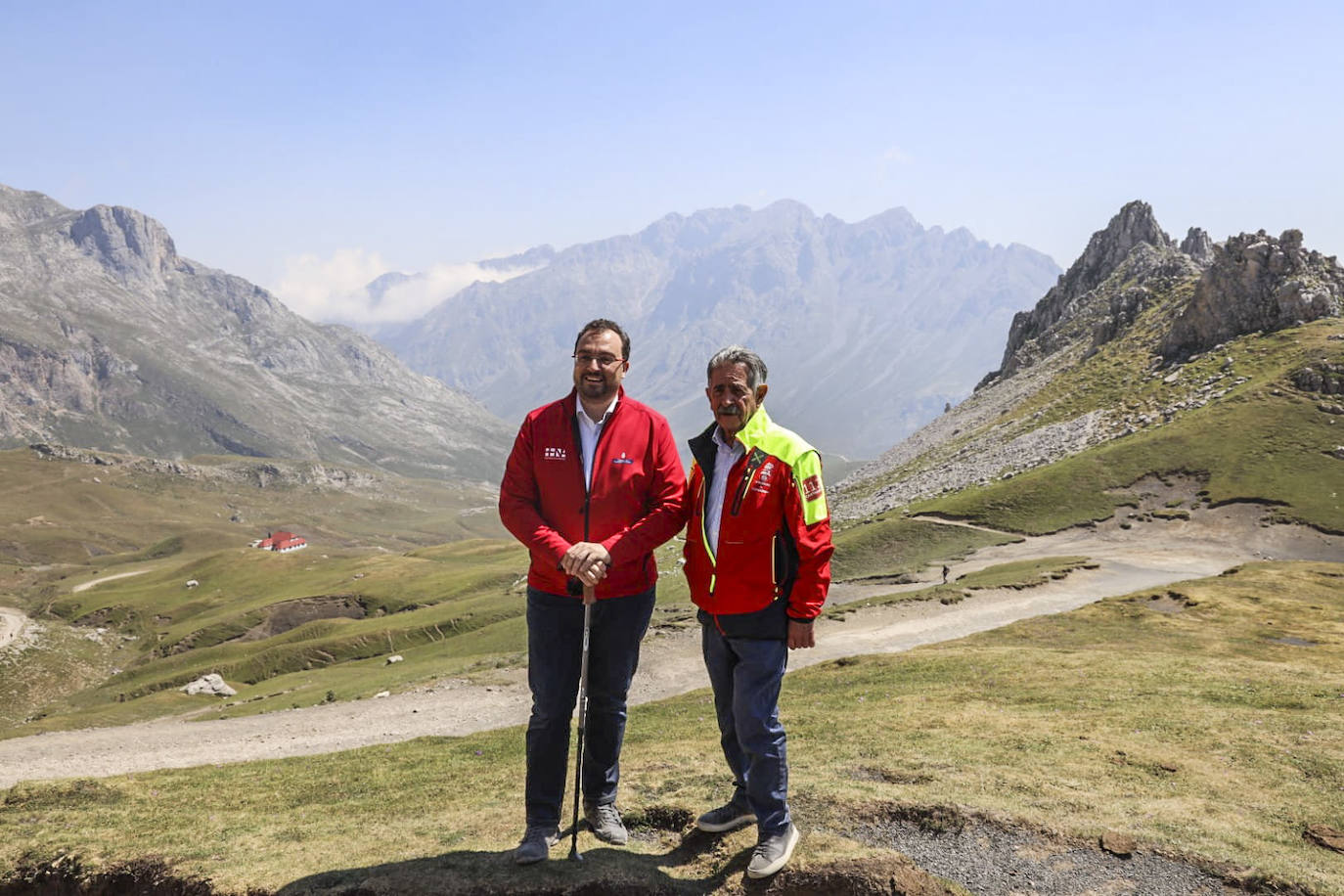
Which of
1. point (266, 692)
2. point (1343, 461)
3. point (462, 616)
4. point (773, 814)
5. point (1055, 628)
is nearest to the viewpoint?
point (773, 814)

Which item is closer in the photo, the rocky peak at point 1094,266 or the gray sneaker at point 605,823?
the gray sneaker at point 605,823

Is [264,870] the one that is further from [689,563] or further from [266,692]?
[266,692]

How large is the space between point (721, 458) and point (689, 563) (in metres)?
1.42

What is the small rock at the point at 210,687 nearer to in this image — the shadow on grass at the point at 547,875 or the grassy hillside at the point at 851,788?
the grassy hillside at the point at 851,788

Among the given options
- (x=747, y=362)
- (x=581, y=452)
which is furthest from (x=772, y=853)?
(x=747, y=362)

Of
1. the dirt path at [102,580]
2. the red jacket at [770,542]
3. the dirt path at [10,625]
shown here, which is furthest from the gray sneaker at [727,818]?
the dirt path at [102,580]

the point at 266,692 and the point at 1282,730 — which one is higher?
the point at 1282,730

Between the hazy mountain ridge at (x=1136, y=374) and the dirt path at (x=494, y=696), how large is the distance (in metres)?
40.4

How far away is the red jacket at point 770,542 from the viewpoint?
31.1 feet

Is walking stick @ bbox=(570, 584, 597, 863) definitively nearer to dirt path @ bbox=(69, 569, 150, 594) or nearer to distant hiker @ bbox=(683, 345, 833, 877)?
distant hiker @ bbox=(683, 345, 833, 877)

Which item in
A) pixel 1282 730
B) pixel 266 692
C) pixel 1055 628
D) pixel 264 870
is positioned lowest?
pixel 266 692

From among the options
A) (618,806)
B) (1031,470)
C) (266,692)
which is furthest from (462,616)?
(1031,470)

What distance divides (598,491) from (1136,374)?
131144mm

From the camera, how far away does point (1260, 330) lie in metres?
111
